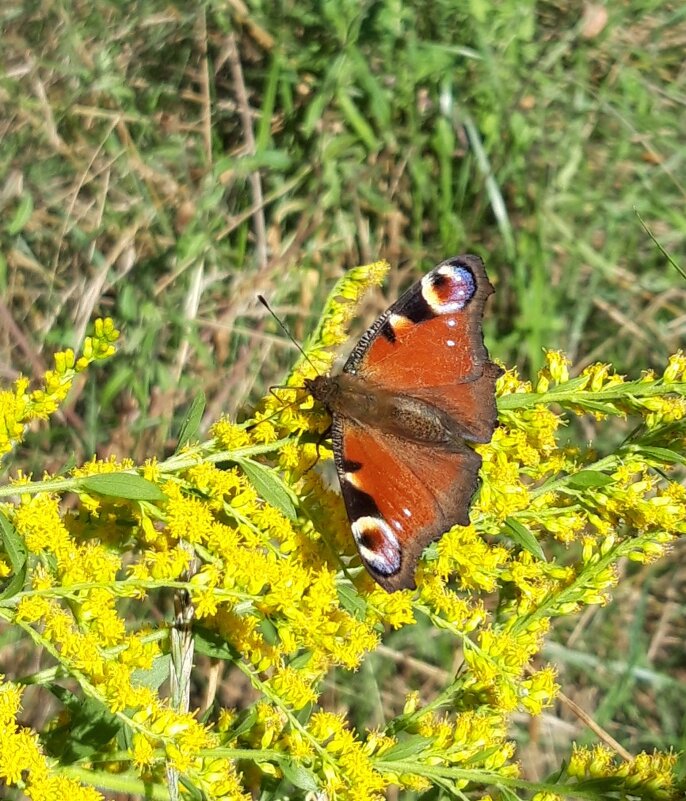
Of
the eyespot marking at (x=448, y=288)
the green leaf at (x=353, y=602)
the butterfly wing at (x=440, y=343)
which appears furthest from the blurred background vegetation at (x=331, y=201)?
the green leaf at (x=353, y=602)

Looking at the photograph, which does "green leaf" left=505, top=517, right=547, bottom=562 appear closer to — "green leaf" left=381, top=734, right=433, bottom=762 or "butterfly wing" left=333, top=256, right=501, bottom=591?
"butterfly wing" left=333, top=256, right=501, bottom=591

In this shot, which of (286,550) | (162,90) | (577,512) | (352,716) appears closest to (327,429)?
(286,550)

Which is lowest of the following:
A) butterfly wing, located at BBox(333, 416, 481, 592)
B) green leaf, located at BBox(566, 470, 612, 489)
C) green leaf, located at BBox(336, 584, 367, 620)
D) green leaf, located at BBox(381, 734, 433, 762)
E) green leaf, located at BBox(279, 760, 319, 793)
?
green leaf, located at BBox(381, 734, 433, 762)

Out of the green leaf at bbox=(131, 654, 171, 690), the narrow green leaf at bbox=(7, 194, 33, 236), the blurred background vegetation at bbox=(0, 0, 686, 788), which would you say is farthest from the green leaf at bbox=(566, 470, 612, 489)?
the narrow green leaf at bbox=(7, 194, 33, 236)

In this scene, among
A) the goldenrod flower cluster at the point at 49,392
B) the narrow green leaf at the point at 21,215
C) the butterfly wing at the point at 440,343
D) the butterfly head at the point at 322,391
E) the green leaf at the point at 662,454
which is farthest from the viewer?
the narrow green leaf at the point at 21,215

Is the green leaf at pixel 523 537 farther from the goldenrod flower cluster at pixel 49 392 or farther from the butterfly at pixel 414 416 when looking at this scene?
the goldenrod flower cluster at pixel 49 392

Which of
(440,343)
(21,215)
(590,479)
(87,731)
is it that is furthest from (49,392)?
(21,215)

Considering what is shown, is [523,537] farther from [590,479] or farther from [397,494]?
[397,494]
